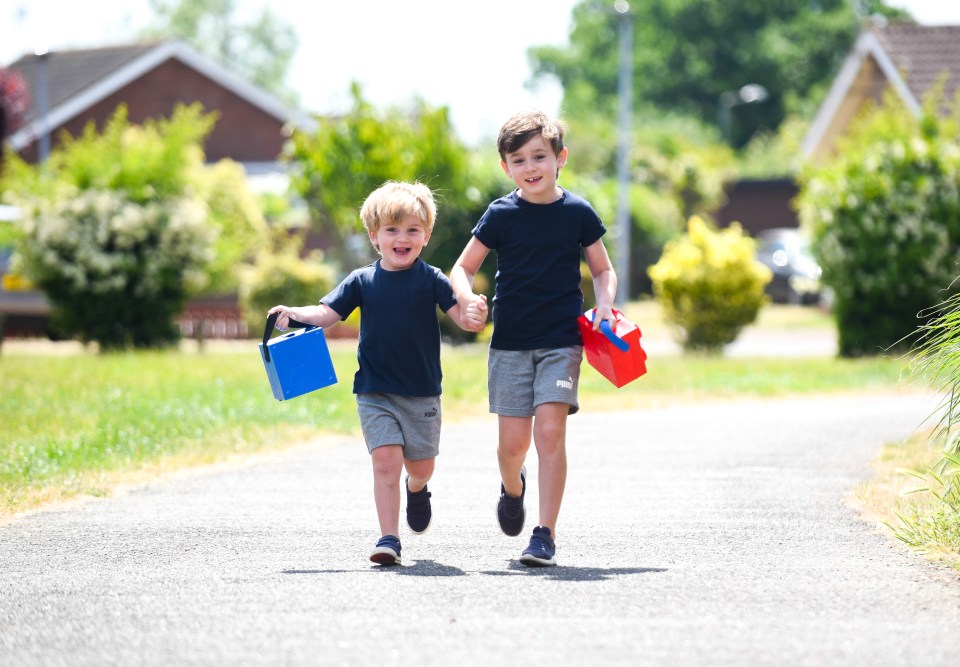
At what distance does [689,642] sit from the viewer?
493cm

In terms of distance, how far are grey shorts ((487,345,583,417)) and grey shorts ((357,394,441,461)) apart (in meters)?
0.28

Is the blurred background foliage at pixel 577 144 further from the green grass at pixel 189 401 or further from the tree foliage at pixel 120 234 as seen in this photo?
the green grass at pixel 189 401

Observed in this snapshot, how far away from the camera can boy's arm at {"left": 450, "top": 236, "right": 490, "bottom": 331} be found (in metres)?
6.31

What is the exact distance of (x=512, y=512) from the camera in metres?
6.83

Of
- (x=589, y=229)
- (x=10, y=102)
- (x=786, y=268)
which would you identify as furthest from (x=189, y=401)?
(x=786, y=268)

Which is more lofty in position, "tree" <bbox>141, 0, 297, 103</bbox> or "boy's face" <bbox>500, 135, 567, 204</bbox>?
"tree" <bbox>141, 0, 297, 103</bbox>

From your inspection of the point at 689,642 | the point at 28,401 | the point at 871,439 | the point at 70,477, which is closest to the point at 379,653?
the point at 689,642

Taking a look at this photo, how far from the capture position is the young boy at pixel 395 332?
6.57 metres

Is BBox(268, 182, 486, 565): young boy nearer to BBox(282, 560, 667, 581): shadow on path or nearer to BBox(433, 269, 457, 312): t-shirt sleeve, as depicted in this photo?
BBox(433, 269, 457, 312): t-shirt sleeve

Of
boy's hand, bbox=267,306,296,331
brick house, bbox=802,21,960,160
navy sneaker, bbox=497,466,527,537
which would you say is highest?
brick house, bbox=802,21,960,160

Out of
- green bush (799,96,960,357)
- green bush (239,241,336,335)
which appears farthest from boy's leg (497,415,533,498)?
green bush (239,241,336,335)

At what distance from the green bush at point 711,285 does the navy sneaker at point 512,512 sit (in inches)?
523

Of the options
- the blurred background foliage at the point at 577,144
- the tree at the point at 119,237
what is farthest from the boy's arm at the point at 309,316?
the tree at the point at 119,237

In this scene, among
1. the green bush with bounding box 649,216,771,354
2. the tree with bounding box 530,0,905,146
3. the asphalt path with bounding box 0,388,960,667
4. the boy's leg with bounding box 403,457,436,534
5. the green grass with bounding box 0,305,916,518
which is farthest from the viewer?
the tree with bounding box 530,0,905,146
